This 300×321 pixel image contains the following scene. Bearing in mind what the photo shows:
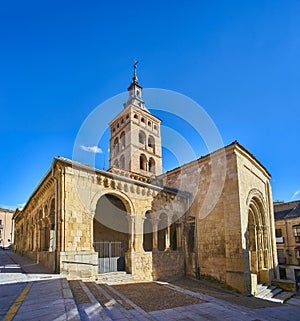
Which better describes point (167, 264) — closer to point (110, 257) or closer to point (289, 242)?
point (110, 257)

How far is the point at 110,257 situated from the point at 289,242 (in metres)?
20.1

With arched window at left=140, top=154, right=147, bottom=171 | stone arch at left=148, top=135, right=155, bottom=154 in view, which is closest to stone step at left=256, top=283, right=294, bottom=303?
arched window at left=140, top=154, right=147, bottom=171

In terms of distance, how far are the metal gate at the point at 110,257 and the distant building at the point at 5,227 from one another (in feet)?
122

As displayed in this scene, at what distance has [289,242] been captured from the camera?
917 inches

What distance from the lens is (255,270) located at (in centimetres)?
1295

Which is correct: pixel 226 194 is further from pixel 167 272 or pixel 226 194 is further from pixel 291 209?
pixel 291 209

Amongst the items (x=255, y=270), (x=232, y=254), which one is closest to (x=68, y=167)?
(x=232, y=254)

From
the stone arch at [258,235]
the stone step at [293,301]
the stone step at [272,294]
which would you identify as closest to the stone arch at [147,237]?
the stone arch at [258,235]

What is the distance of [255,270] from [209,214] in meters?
3.91

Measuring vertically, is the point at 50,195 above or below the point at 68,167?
below

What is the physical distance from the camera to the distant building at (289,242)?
22609 mm

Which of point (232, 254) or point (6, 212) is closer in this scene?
point (232, 254)

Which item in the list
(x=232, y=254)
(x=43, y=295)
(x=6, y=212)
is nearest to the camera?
(x=43, y=295)

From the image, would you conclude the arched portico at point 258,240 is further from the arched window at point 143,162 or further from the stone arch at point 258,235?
the arched window at point 143,162
